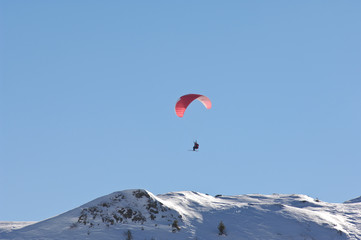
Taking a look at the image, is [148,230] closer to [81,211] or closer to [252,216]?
[81,211]

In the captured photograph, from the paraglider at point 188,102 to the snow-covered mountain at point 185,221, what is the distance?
705 cm

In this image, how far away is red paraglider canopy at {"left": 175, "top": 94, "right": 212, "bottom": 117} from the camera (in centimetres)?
4822

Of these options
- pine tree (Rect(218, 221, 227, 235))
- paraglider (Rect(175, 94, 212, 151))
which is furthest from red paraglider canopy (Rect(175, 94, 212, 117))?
pine tree (Rect(218, 221, 227, 235))

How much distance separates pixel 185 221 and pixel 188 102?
39.6ft

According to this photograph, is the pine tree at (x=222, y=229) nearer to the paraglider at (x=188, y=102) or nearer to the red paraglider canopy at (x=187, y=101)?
the paraglider at (x=188, y=102)

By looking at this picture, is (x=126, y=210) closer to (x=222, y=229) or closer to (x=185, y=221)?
(x=185, y=221)

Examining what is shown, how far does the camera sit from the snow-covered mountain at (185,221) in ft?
123

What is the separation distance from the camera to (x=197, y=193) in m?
50.9

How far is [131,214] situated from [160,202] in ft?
11.1

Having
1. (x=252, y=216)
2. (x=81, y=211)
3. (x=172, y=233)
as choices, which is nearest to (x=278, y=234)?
(x=252, y=216)

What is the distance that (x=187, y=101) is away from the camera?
159 ft

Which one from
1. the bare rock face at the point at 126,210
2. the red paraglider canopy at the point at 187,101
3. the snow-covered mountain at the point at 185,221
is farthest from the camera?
the red paraglider canopy at the point at 187,101

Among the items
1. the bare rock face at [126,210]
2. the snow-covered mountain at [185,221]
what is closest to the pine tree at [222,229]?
the snow-covered mountain at [185,221]

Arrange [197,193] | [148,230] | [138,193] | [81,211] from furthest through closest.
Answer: [197,193] → [138,193] → [81,211] → [148,230]
